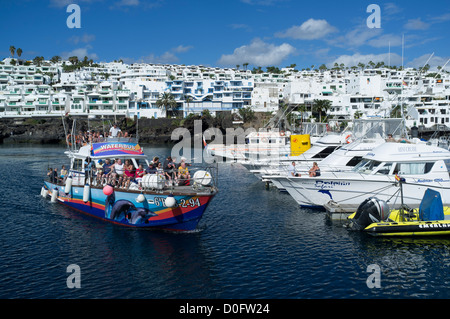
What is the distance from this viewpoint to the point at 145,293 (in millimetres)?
13320

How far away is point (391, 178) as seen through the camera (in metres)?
21.5

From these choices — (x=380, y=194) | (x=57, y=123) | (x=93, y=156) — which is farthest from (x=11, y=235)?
(x=57, y=123)

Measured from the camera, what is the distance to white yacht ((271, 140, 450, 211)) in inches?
848

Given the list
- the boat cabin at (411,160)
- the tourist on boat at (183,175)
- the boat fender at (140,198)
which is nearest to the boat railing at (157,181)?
the tourist on boat at (183,175)

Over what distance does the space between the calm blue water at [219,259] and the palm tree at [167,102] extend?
78605 mm

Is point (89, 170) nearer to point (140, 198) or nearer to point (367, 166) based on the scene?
point (140, 198)

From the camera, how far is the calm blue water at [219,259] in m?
13.6

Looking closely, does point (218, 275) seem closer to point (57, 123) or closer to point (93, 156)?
point (93, 156)

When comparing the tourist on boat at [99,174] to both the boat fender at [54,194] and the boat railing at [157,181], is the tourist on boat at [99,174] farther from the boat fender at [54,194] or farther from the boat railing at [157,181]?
the boat fender at [54,194]

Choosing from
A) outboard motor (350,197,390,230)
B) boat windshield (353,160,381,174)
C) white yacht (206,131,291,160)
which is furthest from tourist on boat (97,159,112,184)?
white yacht (206,131,291,160)

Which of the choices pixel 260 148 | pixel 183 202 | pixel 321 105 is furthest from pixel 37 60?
pixel 183 202

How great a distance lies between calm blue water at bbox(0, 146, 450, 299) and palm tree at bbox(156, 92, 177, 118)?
7860cm

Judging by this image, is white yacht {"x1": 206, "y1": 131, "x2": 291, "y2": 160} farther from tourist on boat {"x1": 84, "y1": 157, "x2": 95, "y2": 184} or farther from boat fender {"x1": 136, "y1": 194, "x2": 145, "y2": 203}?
boat fender {"x1": 136, "y1": 194, "x2": 145, "y2": 203}
